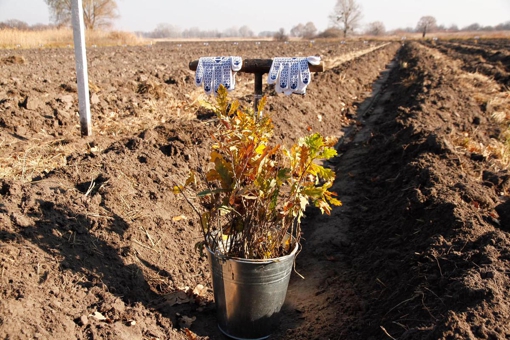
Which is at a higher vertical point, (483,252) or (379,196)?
(483,252)

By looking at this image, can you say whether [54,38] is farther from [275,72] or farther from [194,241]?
[194,241]

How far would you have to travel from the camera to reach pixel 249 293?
9.96ft

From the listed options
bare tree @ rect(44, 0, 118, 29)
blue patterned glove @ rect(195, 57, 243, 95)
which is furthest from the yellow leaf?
bare tree @ rect(44, 0, 118, 29)

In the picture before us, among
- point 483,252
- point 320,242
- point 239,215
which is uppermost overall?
point 239,215

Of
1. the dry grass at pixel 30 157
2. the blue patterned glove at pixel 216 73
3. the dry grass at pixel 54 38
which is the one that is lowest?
the dry grass at pixel 30 157

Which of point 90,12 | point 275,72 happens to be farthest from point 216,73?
point 90,12

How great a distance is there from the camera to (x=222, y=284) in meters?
3.07

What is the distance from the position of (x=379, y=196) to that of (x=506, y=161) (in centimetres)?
234

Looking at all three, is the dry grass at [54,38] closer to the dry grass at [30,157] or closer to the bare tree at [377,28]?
the dry grass at [30,157]

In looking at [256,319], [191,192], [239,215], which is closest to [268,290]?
[256,319]

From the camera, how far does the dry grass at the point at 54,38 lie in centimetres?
2769

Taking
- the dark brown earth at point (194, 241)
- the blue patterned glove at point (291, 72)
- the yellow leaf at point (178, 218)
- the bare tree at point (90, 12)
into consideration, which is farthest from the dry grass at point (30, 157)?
the bare tree at point (90, 12)

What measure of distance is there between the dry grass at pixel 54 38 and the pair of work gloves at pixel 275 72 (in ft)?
83.8

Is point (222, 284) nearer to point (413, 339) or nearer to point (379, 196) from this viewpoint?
point (413, 339)
